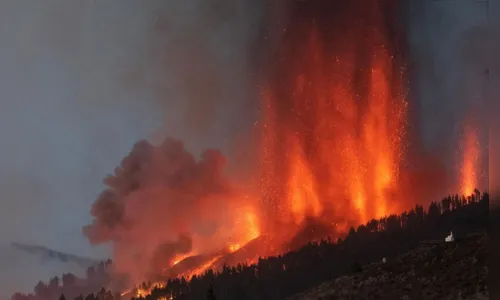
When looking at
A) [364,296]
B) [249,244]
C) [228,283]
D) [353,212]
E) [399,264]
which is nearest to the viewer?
[364,296]

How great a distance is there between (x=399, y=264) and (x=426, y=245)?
4448 millimetres

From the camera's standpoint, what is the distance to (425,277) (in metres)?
21.6

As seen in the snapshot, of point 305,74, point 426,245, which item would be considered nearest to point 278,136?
point 305,74

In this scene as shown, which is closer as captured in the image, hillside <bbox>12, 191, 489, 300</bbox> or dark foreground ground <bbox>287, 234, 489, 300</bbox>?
dark foreground ground <bbox>287, 234, 489, 300</bbox>

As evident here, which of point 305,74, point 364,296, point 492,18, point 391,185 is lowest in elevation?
point 364,296

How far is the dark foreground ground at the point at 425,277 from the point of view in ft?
61.3

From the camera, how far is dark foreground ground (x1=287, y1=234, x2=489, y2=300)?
1868cm

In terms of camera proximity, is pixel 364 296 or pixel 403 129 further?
pixel 403 129

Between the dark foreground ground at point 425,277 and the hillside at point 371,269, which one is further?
the hillside at point 371,269

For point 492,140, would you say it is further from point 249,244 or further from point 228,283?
point 249,244

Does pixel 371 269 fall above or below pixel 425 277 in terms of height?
above

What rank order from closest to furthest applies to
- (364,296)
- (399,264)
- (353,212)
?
(364,296) < (399,264) < (353,212)

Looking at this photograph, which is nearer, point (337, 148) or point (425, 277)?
point (425, 277)

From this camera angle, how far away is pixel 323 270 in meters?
30.9
